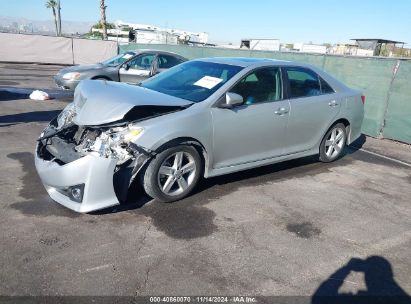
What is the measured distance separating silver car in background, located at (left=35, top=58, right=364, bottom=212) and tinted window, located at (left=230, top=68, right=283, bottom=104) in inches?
0.5

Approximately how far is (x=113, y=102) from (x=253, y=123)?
1803 millimetres

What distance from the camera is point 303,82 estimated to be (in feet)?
19.6

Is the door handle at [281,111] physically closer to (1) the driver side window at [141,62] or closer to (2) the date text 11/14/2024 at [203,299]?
(2) the date text 11/14/2024 at [203,299]

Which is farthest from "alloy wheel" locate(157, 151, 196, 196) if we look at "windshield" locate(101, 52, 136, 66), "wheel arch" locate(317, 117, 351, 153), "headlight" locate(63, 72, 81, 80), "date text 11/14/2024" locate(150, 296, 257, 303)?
"windshield" locate(101, 52, 136, 66)

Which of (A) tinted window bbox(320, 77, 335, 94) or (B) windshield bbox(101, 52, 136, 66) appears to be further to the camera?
(B) windshield bbox(101, 52, 136, 66)

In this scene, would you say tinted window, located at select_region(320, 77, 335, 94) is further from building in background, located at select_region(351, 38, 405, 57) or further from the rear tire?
building in background, located at select_region(351, 38, 405, 57)

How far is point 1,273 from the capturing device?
3.10 m

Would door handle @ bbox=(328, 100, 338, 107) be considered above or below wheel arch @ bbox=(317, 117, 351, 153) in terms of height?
above

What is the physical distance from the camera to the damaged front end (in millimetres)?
3885

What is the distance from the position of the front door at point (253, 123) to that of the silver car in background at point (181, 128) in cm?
1

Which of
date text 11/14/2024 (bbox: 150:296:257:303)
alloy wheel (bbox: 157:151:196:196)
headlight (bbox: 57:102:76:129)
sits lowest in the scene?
date text 11/14/2024 (bbox: 150:296:257:303)

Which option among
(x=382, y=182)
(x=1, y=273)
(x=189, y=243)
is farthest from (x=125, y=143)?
(x=382, y=182)

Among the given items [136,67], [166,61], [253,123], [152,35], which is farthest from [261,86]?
[152,35]

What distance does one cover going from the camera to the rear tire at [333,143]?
649 cm
